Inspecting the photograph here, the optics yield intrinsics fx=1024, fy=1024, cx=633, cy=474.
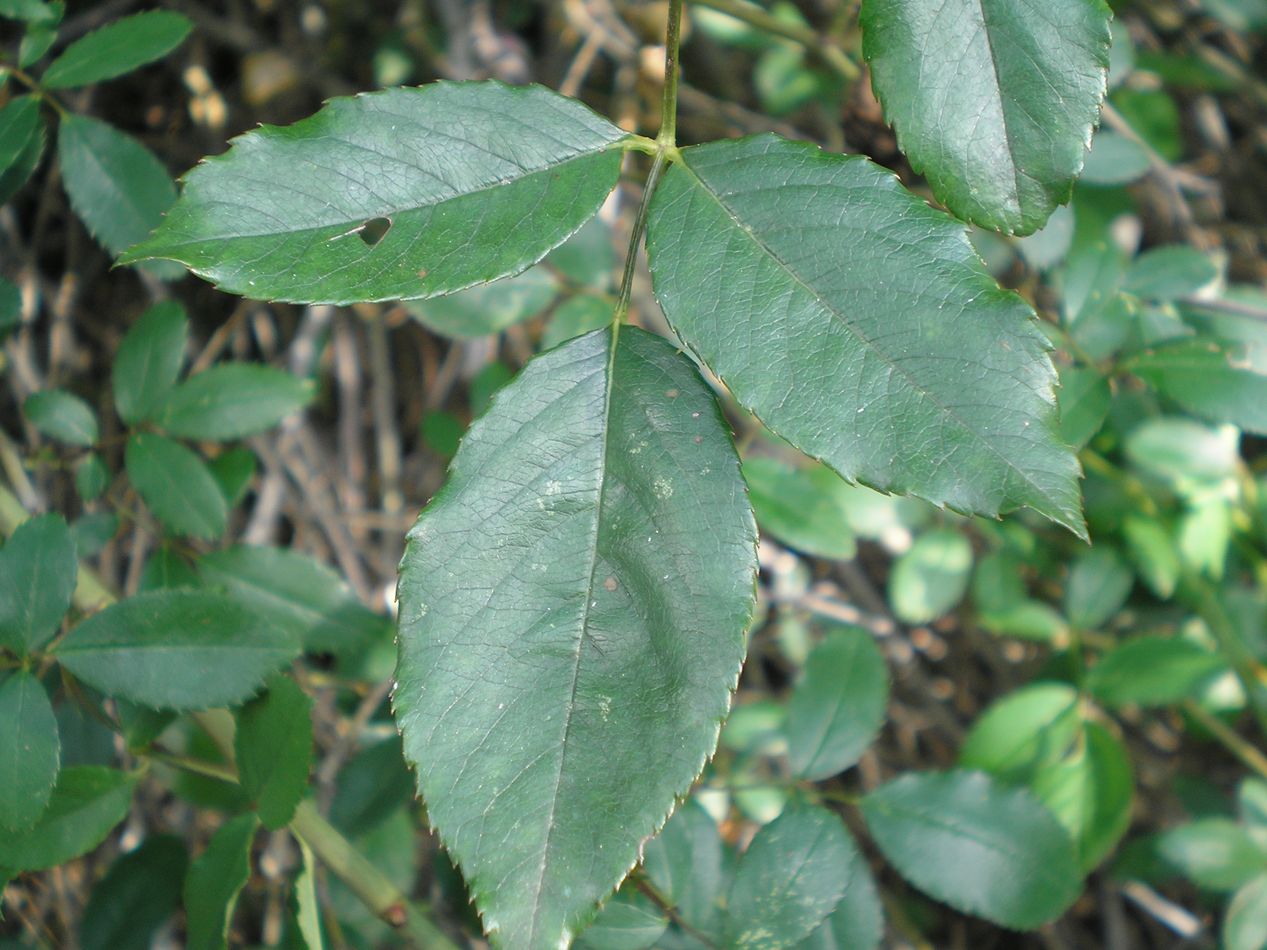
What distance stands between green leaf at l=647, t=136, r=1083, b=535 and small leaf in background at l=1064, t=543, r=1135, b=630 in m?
0.99

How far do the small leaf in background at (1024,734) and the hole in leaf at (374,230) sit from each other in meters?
1.14

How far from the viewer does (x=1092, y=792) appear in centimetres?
147

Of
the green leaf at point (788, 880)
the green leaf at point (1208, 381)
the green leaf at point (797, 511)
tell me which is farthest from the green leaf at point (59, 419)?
the green leaf at point (1208, 381)

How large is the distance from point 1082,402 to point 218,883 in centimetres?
108

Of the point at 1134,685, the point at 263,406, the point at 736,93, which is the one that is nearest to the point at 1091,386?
the point at 1134,685

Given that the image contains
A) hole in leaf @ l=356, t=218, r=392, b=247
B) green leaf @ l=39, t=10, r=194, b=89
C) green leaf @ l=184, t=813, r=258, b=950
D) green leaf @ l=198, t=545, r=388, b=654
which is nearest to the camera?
hole in leaf @ l=356, t=218, r=392, b=247

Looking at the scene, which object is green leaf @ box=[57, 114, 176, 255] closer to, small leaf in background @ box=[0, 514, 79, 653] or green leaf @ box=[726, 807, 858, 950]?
small leaf in background @ box=[0, 514, 79, 653]

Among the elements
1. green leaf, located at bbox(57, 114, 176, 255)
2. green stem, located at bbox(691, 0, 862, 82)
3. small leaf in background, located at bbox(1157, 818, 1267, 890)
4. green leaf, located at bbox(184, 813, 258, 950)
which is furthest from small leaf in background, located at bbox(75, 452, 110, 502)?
small leaf in background, located at bbox(1157, 818, 1267, 890)

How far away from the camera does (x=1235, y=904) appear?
1409 mm

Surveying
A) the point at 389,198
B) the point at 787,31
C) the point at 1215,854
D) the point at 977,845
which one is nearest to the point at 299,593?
the point at 389,198

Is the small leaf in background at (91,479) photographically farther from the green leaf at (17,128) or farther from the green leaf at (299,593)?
the green leaf at (17,128)

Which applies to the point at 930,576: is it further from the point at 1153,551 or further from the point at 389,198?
the point at 389,198

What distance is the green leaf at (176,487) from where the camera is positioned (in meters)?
1.23

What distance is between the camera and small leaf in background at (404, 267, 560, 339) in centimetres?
139
